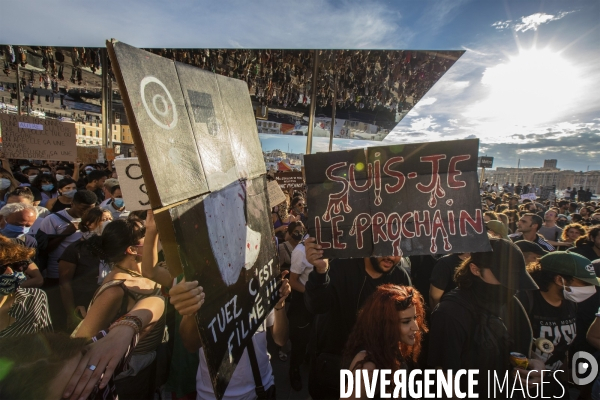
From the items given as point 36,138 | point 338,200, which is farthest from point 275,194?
point 36,138

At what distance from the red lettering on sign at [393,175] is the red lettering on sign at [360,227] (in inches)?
9.5

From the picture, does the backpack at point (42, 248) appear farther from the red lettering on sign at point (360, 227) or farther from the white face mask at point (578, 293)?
the white face mask at point (578, 293)

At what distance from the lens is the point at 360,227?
2.09 metres

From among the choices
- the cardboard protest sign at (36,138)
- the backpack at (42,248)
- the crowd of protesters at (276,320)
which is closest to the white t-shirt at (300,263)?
the crowd of protesters at (276,320)

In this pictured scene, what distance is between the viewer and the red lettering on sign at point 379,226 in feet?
6.89

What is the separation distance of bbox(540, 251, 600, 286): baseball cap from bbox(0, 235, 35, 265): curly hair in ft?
12.7

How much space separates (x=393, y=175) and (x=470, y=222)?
0.59 m

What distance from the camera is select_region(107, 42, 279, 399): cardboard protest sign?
0.94 meters

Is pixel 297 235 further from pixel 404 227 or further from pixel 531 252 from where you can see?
pixel 531 252

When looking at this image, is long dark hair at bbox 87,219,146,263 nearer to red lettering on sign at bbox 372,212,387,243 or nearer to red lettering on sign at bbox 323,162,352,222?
red lettering on sign at bbox 323,162,352,222

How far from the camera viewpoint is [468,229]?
2082 millimetres

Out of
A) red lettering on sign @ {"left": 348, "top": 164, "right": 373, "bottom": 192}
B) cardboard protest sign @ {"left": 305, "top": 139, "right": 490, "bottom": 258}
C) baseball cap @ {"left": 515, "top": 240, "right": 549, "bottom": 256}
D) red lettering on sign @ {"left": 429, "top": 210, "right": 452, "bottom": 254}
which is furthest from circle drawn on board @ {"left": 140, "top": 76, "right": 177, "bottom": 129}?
baseball cap @ {"left": 515, "top": 240, "right": 549, "bottom": 256}

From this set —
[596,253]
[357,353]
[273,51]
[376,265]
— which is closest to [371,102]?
[273,51]

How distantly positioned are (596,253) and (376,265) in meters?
3.94
